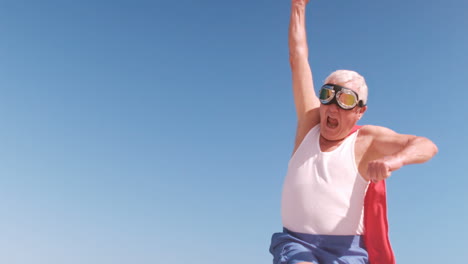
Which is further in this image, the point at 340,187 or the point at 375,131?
the point at 375,131

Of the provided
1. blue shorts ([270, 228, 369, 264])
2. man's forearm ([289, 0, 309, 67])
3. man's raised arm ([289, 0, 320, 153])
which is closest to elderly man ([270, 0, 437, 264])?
blue shorts ([270, 228, 369, 264])

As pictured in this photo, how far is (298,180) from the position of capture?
5203 millimetres

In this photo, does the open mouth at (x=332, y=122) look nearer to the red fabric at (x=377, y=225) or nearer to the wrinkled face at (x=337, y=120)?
A: the wrinkled face at (x=337, y=120)

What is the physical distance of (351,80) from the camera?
5.33 meters

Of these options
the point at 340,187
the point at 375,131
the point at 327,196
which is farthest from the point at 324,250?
the point at 375,131

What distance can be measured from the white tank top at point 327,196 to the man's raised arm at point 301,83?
0.59 metres

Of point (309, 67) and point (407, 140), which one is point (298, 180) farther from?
point (309, 67)

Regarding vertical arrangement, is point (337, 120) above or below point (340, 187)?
above

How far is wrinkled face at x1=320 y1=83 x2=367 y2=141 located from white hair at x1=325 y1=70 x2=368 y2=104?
0.04 metres

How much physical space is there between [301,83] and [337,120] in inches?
31.1

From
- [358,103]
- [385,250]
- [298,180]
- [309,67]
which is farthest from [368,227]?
[309,67]

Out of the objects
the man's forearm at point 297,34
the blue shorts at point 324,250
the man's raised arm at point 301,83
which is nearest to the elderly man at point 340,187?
the blue shorts at point 324,250

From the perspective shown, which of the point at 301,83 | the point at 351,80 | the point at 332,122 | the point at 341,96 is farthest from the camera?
the point at 301,83

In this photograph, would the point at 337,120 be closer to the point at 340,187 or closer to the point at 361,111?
the point at 361,111
